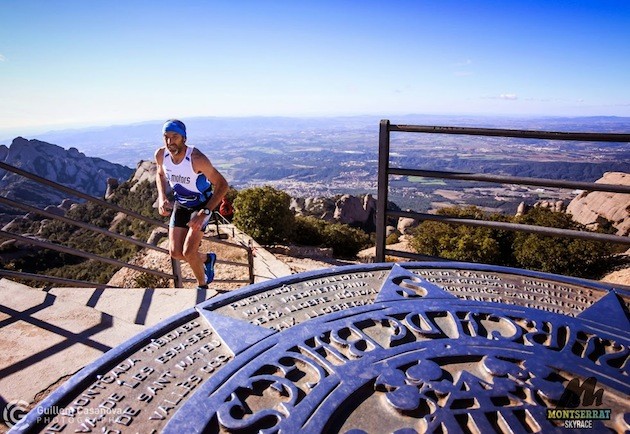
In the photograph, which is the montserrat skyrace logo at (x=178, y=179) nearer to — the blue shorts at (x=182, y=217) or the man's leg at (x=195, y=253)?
the blue shorts at (x=182, y=217)

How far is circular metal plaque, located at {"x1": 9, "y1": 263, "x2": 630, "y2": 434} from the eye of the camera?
54.6 inches

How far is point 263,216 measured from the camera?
55.6ft

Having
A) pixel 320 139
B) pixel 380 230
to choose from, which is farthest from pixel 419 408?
pixel 320 139

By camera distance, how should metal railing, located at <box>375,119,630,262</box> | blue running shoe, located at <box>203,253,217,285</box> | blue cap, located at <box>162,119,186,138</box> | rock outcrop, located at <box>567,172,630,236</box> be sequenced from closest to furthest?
metal railing, located at <box>375,119,630,262</box>
blue cap, located at <box>162,119,186,138</box>
blue running shoe, located at <box>203,253,217,285</box>
rock outcrop, located at <box>567,172,630,236</box>

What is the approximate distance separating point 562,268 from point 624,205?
11.4m

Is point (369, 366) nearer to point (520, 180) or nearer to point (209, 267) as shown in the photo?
point (520, 180)

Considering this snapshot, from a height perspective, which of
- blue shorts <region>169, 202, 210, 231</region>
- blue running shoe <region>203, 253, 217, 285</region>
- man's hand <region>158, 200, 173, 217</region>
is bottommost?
blue running shoe <region>203, 253, 217, 285</region>

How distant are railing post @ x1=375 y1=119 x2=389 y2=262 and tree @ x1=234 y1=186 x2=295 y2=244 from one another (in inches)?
526

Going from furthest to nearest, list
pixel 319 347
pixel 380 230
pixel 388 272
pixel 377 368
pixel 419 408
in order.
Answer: pixel 380 230 → pixel 388 272 → pixel 319 347 → pixel 377 368 → pixel 419 408

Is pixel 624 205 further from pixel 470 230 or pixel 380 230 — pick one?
pixel 380 230

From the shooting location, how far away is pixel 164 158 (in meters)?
3.71

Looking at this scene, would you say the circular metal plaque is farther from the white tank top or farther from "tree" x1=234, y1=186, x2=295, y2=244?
"tree" x1=234, y1=186, x2=295, y2=244

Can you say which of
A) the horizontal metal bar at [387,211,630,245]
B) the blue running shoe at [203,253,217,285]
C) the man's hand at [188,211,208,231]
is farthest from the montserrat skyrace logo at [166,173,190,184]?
the horizontal metal bar at [387,211,630,245]

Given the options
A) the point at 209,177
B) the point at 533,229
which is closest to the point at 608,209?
the point at 533,229
